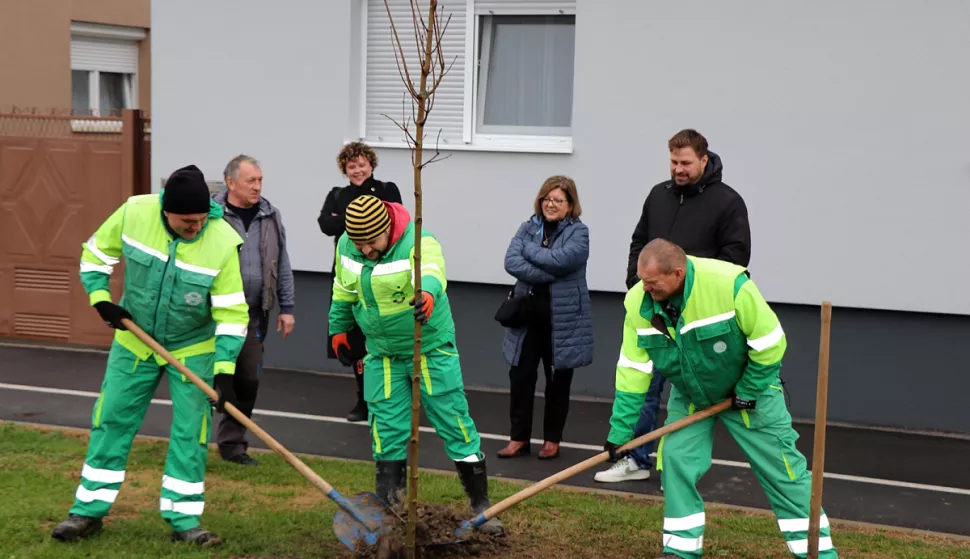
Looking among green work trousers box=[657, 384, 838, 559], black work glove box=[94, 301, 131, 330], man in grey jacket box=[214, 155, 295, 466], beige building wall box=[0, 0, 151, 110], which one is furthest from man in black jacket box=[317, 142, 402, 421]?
beige building wall box=[0, 0, 151, 110]

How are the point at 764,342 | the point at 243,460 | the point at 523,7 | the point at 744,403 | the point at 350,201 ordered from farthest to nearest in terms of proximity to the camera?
1. the point at 523,7
2. the point at 350,201
3. the point at 243,460
4. the point at 744,403
5. the point at 764,342

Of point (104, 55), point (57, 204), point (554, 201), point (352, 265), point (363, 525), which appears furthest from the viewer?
point (104, 55)

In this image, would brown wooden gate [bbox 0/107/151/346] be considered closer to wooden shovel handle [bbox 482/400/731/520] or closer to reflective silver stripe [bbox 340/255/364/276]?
reflective silver stripe [bbox 340/255/364/276]

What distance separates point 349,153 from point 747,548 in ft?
13.0

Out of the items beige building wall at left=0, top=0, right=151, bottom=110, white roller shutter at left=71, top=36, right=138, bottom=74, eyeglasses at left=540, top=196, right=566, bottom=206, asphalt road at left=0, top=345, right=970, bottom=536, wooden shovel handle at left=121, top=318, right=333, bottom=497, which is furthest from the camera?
white roller shutter at left=71, top=36, right=138, bottom=74

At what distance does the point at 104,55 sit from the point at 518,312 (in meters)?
12.0

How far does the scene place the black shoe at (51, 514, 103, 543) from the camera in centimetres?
565

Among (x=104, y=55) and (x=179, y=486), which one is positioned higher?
(x=104, y=55)

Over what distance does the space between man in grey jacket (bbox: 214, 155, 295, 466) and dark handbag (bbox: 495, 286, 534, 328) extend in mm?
1431

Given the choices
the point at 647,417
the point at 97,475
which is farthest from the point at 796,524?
the point at 97,475

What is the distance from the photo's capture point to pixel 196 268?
18.6 feet

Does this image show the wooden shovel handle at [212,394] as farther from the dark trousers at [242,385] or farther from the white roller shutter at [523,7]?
the white roller shutter at [523,7]

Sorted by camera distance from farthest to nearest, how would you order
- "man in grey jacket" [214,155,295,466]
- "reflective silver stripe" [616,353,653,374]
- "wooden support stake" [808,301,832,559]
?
"man in grey jacket" [214,155,295,466] < "reflective silver stripe" [616,353,653,374] < "wooden support stake" [808,301,832,559]

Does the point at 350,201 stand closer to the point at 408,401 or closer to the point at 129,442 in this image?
the point at 408,401
